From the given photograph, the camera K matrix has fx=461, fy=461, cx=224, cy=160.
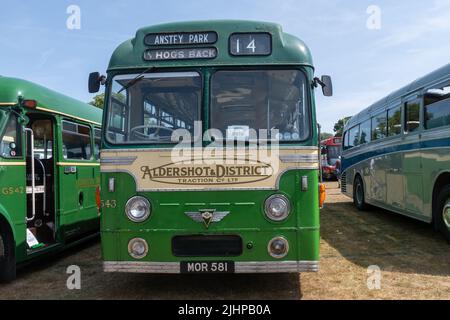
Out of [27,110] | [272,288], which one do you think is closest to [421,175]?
[272,288]

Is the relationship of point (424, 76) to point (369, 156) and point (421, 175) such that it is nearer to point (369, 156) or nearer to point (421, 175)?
point (421, 175)

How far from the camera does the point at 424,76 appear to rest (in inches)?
343

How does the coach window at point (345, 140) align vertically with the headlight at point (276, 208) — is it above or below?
above

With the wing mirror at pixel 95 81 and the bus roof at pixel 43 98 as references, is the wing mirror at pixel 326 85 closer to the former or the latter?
the wing mirror at pixel 95 81

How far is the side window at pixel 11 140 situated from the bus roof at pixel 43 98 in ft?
0.95

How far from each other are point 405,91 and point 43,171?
719 centimetres

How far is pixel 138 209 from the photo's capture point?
5000 millimetres

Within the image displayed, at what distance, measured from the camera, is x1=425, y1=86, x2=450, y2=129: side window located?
25.2 ft

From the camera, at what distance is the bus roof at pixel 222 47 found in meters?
5.11

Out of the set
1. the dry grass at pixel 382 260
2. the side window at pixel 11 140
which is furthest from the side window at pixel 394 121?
the side window at pixel 11 140

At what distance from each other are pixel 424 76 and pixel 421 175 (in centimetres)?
188

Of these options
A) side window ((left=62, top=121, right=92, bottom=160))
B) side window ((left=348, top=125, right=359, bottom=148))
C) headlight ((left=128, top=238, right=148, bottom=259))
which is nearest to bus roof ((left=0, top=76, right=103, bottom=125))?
side window ((left=62, top=121, right=92, bottom=160))

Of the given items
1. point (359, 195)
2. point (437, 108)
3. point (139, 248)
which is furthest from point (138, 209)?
point (359, 195)

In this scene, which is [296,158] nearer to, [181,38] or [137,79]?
[181,38]
